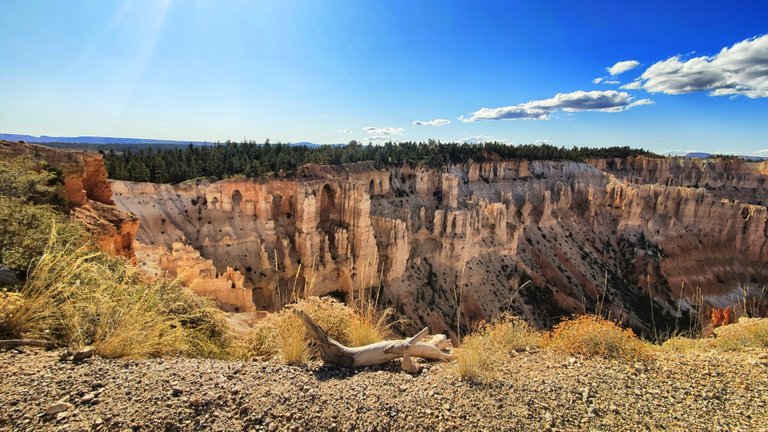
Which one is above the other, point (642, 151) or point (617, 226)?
point (642, 151)

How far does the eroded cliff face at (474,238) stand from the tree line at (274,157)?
6.82 ft

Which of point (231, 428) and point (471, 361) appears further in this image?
point (471, 361)

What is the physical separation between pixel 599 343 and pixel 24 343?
753 centimetres

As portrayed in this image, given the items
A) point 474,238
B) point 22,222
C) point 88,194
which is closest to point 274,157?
point 474,238

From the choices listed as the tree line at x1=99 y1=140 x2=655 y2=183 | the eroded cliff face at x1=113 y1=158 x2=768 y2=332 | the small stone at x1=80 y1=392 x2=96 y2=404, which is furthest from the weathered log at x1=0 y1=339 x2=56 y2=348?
the tree line at x1=99 y1=140 x2=655 y2=183

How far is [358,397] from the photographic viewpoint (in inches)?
161

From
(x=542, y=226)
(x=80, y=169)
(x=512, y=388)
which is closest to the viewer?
(x=512, y=388)

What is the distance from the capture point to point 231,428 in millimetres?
3385

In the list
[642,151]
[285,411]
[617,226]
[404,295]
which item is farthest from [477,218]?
[642,151]

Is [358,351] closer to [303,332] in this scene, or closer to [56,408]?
[303,332]

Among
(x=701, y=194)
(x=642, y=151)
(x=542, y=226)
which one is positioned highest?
(x=642, y=151)

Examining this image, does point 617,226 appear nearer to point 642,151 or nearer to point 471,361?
point 642,151

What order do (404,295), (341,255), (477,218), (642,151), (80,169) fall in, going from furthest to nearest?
(642,151)
(477,218)
(404,295)
(341,255)
(80,169)

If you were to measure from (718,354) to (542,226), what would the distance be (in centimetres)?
4312
